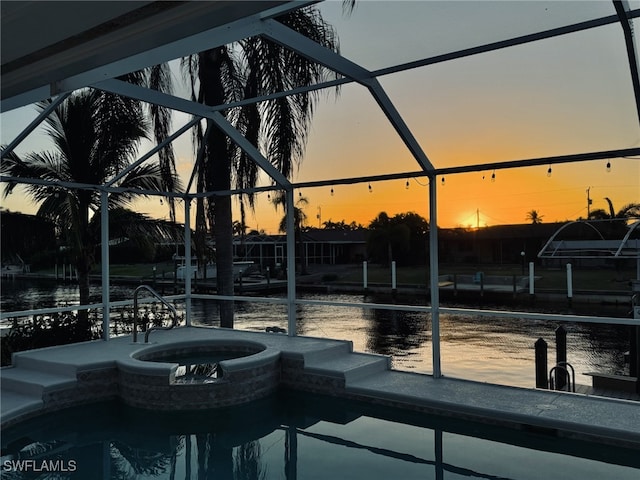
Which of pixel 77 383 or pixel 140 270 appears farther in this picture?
pixel 140 270

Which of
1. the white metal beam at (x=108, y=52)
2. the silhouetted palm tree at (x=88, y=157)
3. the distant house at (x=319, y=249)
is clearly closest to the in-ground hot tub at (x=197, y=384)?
the silhouetted palm tree at (x=88, y=157)

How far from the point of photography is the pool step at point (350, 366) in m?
5.69

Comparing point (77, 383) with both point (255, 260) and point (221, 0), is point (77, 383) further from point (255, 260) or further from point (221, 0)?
point (255, 260)

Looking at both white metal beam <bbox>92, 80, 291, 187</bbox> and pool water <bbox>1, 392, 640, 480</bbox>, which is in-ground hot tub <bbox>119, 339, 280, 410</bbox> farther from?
white metal beam <bbox>92, 80, 291, 187</bbox>

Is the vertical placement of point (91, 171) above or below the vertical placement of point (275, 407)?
above

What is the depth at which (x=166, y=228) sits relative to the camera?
985 cm

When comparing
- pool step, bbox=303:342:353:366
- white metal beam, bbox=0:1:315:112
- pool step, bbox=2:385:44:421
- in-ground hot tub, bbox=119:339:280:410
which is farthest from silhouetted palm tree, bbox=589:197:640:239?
pool step, bbox=2:385:44:421

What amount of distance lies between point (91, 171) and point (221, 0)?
9104 mm

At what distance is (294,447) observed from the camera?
15.1ft

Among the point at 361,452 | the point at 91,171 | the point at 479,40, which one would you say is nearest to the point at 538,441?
the point at 361,452

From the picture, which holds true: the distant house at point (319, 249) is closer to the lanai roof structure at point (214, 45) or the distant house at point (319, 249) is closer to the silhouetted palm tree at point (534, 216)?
the silhouetted palm tree at point (534, 216)

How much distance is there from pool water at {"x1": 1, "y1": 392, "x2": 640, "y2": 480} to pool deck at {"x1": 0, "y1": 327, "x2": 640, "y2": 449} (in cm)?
10

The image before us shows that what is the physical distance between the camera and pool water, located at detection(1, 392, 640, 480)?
157 inches

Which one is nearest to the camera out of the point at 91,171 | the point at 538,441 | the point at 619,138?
the point at 538,441
